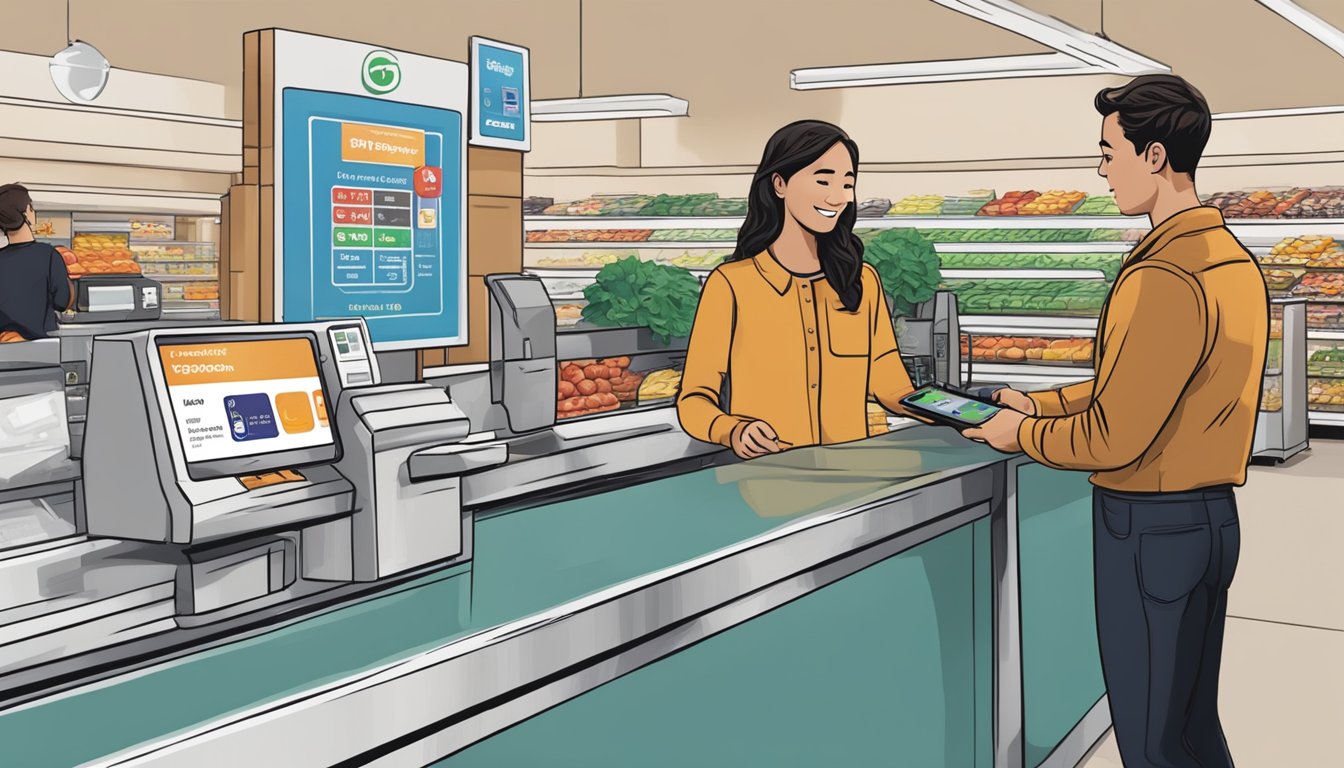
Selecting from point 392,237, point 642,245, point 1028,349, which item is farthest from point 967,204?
point 392,237

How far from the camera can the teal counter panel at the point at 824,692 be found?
1.47m

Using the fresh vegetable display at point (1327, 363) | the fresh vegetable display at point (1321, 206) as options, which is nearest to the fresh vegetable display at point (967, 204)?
the fresh vegetable display at point (1321, 206)

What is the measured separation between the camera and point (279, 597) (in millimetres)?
1488

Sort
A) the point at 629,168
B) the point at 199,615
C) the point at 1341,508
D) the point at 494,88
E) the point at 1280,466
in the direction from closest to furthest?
the point at 199,615 → the point at 494,88 → the point at 1341,508 → the point at 1280,466 → the point at 629,168

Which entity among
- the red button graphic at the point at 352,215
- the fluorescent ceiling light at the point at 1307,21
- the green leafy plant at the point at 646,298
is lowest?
the green leafy plant at the point at 646,298

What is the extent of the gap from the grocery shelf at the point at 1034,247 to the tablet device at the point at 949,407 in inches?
278

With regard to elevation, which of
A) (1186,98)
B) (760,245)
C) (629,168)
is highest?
(629,168)

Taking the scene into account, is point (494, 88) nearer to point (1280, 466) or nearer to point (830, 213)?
point (830, 213)

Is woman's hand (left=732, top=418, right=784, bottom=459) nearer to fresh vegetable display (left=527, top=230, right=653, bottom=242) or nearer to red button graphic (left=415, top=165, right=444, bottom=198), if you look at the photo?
red button graphic (left=415, top=165, right=444, bottom=198)

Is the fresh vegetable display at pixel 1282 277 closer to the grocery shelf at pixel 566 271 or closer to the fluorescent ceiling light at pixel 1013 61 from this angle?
the fluorescent ceiling light at pixel 1013 61

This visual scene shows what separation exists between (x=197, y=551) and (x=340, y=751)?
473 mm

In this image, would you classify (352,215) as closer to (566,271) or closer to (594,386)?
(594,386)

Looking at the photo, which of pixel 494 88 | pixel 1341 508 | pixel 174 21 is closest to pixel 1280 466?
pixel 1341 508

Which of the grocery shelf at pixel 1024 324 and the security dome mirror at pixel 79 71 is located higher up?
the security dome mirror at pixel 79 71
